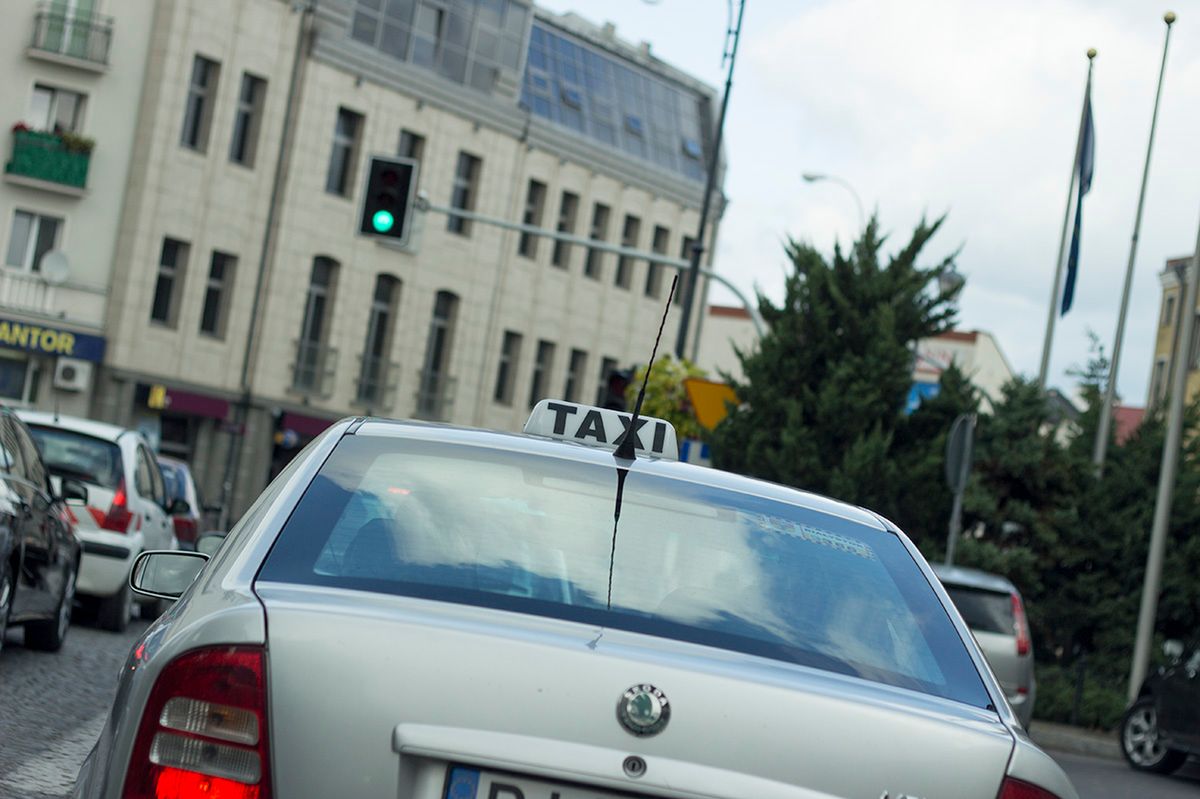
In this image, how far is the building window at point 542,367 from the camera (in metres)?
56.2

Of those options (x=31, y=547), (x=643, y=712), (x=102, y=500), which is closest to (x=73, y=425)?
(x=102, y=500)

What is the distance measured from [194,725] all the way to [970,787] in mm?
1232

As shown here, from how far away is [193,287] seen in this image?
4550 centimetres

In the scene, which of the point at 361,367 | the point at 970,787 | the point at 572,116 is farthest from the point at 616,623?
the point at 572,116

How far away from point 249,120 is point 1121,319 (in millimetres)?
20053

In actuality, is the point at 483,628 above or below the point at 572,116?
below

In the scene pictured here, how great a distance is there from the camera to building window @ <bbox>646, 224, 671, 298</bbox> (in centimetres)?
5931

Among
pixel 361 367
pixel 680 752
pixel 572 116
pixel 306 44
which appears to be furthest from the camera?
pixel 572 116

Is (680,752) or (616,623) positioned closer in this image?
(680,752)

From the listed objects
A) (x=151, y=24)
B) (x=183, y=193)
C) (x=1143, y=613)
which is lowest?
(x=1143, y=613)

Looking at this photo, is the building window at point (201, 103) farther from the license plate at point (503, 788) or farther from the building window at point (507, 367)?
the license plate at point (503, 788)

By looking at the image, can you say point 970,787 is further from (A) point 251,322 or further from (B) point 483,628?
(A) point 251,322

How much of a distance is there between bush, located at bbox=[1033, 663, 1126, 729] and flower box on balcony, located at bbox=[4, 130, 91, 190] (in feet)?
88.3

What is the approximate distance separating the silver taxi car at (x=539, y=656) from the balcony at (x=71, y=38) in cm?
4078
